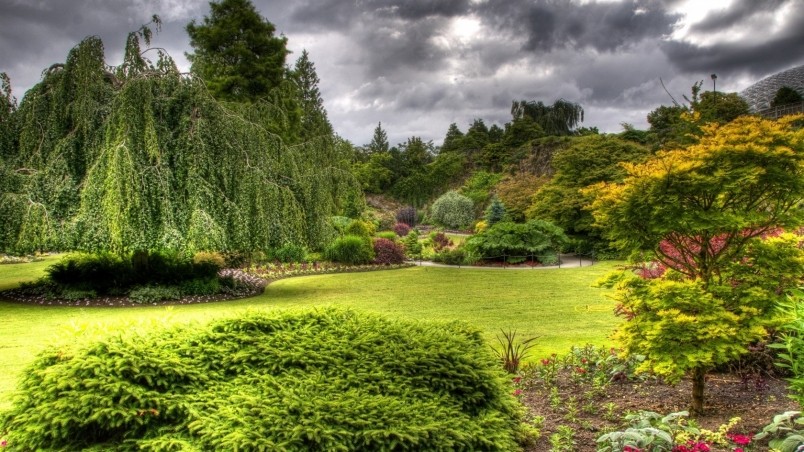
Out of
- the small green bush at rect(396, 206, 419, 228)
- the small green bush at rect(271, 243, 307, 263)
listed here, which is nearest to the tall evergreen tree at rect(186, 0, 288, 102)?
the small green bush at rect(271, 243, 307, 263)

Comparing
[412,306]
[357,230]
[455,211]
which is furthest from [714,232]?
[455,211]

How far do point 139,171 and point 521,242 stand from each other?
1324 cm

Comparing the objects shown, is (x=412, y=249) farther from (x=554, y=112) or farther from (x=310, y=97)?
(x=554, y=112)

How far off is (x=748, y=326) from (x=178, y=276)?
1180 cm

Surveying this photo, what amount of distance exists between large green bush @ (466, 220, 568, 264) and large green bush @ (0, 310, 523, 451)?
1514cm

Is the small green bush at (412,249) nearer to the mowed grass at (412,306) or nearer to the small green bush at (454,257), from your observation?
the small green bush at (454,257)

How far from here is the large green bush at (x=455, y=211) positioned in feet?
108

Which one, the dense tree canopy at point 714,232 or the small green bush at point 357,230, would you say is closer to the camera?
the dense tree canopy at point 714,232

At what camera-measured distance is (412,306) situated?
1047cm

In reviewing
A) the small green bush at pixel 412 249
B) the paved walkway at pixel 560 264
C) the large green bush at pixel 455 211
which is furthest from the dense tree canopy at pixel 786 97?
the small green bush at pixel 412 249

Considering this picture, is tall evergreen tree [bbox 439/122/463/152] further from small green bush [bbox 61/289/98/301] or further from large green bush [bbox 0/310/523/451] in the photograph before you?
large green bush [bbox 0/310/523/451]

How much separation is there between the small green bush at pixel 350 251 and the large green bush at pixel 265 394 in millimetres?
14387

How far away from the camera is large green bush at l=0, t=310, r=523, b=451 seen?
2771mm

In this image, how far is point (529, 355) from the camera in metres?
5.95
